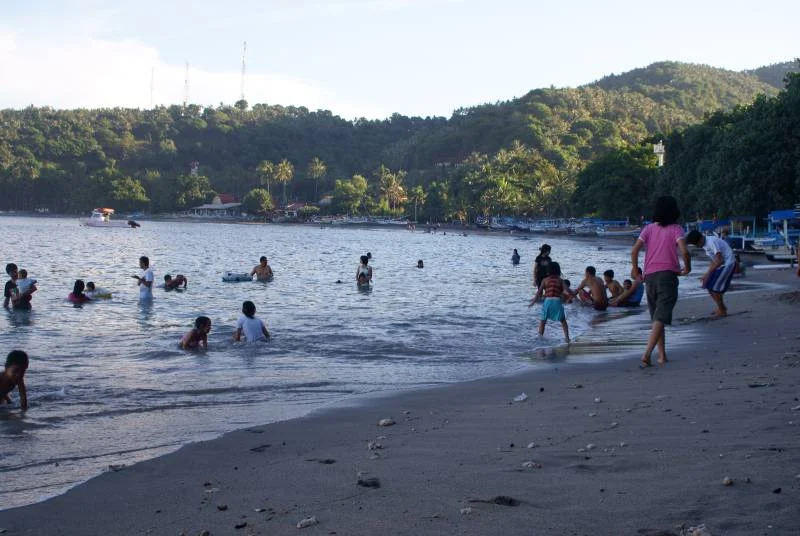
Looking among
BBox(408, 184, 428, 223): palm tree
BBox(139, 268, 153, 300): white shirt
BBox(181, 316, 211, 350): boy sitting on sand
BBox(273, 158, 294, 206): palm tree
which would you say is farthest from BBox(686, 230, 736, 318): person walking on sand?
BBox(273, 158, 294, 206): palm tree

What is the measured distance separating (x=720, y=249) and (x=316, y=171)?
17615 centimetres

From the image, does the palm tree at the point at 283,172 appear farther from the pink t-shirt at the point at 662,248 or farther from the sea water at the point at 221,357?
the pink t-shirt at the point at 662,248

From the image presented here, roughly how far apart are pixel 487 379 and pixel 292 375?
2.74 metres

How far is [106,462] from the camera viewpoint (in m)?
7.02

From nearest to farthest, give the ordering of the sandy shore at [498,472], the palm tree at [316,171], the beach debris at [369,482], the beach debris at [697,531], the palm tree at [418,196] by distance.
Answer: the beach debris at [697,531] < the sandy shore at [498,472] < the beach debris at [369,482] < the palm tree at [418,196] < the palm tree at [316,171]

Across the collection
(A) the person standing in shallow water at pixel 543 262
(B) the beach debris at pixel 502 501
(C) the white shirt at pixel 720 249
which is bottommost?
(B) the beach debris at pixel 502 501

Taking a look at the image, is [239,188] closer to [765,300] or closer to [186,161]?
[186,161]

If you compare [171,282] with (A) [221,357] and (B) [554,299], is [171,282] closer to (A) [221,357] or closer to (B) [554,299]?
(A) [221,357]

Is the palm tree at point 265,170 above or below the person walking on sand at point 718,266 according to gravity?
above

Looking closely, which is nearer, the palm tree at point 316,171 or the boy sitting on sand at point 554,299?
the boy sitting on sand at point 554,299

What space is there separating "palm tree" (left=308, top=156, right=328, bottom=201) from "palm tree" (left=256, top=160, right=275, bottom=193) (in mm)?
8525

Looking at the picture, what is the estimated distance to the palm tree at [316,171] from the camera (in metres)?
189

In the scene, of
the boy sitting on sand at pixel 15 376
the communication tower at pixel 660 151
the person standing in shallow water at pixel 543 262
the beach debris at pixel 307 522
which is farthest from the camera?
the communication tower at pixel 660 151

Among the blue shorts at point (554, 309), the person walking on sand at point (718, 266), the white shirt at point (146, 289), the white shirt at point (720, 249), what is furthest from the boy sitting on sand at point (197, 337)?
the white shirt at point (720, 249)
